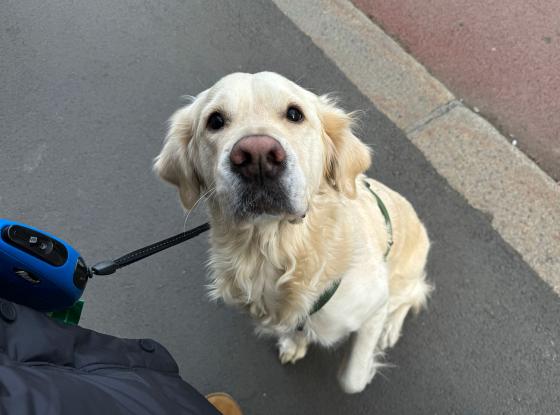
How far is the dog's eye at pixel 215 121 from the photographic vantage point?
6.19 feet

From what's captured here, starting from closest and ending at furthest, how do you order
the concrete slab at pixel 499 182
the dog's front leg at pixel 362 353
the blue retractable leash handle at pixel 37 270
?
1. the blue retractable leash handle at pixel 37 270
2. the dog's front leg at pixel 362 353
3. the concrete slab at pixel 499 182

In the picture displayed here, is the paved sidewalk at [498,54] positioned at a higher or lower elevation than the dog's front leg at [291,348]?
higher

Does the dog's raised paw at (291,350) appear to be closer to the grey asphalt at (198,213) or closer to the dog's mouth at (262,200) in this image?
the grey asphalt at (198,213)

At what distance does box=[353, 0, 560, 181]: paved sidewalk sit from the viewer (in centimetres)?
327

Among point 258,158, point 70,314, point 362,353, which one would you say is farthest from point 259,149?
point 362,353

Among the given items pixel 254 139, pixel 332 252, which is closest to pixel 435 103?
pixel 332 252

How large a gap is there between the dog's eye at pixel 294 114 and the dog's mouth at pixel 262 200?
1.24ft

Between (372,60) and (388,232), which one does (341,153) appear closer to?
(388,232)

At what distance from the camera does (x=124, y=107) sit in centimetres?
386

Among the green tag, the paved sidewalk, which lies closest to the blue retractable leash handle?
the green tag

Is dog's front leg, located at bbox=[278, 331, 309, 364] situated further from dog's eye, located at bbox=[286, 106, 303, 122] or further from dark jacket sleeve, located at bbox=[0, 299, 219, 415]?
dog's eye, located at bbox=[286, 106, 303, 122]

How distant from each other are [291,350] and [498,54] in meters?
2.63

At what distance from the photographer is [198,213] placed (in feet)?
10.9

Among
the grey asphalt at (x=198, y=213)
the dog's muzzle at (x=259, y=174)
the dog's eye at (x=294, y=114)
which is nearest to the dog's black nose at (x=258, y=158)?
the dog's muzzle at (x=259, y=174)
